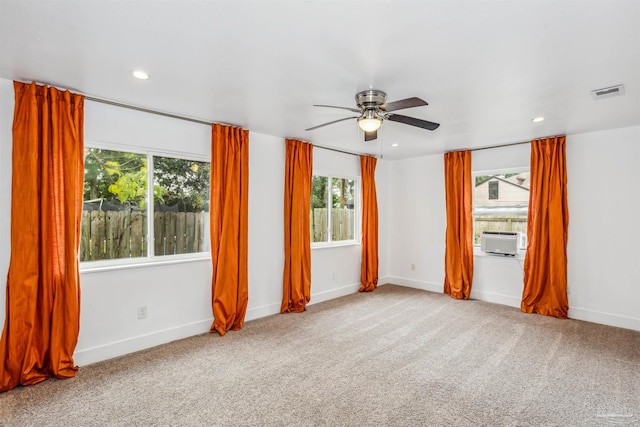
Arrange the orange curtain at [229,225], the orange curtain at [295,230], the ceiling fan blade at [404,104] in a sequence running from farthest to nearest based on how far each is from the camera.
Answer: the orange curtain at [295,230] < the orange curtain at [229,225] < the ceiling fan blade at [404,104]

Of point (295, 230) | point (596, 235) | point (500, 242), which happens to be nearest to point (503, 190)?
point (500, 242)

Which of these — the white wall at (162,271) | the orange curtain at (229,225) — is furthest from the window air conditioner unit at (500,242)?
the orange curtain at (229,225)

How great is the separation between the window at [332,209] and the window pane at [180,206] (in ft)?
5.85

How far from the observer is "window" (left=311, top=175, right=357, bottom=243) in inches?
203

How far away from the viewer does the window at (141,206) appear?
10.1 ft

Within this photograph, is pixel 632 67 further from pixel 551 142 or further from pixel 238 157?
pixel 238 157

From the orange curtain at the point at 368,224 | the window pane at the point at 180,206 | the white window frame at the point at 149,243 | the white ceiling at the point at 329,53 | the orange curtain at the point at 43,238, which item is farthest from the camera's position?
the orange curtain at the point at 368,224

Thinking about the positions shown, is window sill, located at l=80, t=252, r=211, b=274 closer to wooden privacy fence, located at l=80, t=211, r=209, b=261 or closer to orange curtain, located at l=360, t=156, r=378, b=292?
wooden privacy fence, located at l=80, t=211, r=209, b=261

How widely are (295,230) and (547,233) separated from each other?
11.3 feet

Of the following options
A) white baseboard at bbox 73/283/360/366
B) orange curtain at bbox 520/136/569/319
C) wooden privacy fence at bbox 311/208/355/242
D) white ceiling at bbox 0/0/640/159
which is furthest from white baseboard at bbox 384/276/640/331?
white baseboard at bbox 73/283/360/366

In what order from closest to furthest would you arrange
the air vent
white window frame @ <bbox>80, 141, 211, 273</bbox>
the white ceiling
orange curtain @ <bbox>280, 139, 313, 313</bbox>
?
the white ceiling → the air vent → white window frame @ <bbox>80, 141, 211, 273</bbox> → orange curtain @ <bbox>280, 139, 313, 313</bbox>

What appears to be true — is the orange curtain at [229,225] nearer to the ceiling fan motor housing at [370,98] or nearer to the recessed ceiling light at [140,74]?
the recessed ceiling light at [140,74]

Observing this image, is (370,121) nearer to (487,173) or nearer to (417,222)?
(487,173)

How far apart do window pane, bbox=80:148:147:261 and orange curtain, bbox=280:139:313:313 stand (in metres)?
1.77
